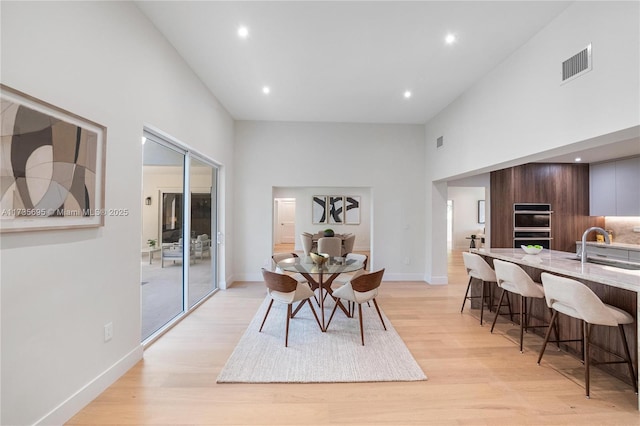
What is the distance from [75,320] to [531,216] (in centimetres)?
726

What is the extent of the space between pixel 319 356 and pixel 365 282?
0.92 metres

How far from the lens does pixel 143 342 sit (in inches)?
113

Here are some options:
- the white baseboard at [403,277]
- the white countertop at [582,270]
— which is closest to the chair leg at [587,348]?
the white countertop at [582,270]

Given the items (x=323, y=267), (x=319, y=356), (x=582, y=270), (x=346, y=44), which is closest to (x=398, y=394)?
(x=319, y=356)

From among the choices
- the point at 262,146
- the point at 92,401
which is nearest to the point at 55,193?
the point at 92,401

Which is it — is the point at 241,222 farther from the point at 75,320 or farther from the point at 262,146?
the point at 75,320

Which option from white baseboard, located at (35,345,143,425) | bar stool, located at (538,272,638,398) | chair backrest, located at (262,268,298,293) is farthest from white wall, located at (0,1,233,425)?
bar stool, located at (538,272,638,398)

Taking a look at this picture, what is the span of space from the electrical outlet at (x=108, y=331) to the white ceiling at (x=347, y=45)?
288 centimetres

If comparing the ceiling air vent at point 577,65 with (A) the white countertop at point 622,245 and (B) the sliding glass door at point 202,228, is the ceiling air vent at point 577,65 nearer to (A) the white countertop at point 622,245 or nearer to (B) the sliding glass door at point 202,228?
(A) the white countertop at point 622,245

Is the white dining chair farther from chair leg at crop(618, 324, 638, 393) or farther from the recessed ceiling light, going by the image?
chair leg at crop(618, 324, 638, 393)

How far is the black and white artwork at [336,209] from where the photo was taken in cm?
999

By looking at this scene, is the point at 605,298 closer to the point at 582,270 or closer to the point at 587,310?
the point at 582,270

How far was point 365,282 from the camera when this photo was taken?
3.08m

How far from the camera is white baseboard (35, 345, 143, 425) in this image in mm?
1764
